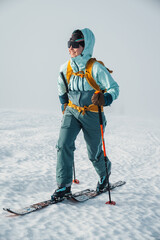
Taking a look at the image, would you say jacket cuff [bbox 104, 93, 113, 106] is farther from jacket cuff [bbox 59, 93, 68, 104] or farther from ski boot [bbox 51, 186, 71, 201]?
ski boot [bbox 51, 186, 71, 201]

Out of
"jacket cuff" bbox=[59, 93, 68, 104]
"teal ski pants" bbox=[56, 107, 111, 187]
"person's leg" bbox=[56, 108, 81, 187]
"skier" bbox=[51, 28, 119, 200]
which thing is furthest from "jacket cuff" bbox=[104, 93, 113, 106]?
"jacket cuff" bbox=[59, 93, 68, 104]

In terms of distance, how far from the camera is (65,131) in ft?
10.5

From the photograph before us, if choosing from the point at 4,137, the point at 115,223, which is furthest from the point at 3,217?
the point at 4,137

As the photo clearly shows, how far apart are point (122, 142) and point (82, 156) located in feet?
8.89

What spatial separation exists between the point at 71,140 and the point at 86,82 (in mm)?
836

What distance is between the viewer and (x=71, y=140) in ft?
10.4

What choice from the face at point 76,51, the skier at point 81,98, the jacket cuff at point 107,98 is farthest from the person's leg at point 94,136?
the face at point 76,51

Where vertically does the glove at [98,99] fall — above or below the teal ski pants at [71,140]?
above

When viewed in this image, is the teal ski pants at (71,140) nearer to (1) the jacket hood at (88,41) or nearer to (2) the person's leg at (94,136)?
(2) the person's leg at (94,136)

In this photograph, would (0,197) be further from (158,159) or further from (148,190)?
(158,159)

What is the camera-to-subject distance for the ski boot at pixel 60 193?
301 cm

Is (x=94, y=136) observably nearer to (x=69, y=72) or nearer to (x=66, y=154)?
(x=66, y=154)

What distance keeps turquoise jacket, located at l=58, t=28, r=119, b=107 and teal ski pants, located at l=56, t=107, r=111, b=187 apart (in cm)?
21

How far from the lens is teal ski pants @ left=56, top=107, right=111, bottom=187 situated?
3121 mm
